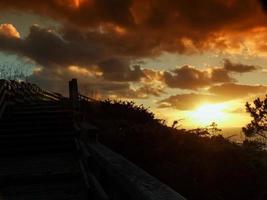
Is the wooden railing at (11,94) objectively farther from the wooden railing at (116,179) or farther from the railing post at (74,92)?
the wooden railing at (116,179)

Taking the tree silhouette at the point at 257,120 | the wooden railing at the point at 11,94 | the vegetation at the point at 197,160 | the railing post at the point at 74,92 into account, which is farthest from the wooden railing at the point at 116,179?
the tree silhouette at the point at 257,120

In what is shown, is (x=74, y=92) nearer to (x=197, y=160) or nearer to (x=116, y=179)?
(x=197, y=160)

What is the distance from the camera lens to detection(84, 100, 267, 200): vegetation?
9.19m

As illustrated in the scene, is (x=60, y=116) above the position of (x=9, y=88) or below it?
below

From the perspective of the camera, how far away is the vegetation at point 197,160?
30.1 feet

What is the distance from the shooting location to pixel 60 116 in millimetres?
16219

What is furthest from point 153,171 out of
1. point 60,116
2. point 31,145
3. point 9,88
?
point 9,88

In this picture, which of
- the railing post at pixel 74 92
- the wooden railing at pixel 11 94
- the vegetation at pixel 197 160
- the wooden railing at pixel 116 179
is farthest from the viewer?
the wooden railing at pixel 11 94

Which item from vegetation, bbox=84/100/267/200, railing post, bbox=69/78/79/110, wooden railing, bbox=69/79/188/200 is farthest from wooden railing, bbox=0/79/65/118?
wooden railing, bbox=69/79/188/200

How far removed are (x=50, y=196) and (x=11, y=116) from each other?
324 inches

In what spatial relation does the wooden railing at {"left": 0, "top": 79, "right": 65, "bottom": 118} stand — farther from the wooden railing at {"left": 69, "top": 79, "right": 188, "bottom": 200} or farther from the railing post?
the wooden railing at {"left": 69, "top": 79, "right": 188, "bottom": 200}

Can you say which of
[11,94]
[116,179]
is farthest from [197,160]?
[11,94]

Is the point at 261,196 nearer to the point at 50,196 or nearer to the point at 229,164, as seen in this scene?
the point at 229,164

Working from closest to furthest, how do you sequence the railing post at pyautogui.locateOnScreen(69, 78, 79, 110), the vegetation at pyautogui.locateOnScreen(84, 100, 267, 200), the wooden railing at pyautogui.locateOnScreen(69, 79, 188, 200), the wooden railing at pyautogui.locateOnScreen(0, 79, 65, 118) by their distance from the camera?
the wooden railing at pyautogui.locateOnScreen(69, 79, 188, 200) < the vegetation at pyautogui.locateOnScreen(84, 100, 267, 200) < the railing post at pyautogui.locateOnScreen(69, 78, 79, 110) < the wooden railing at pyautogui.locateOnScreen(0, 79, 65, 118)
